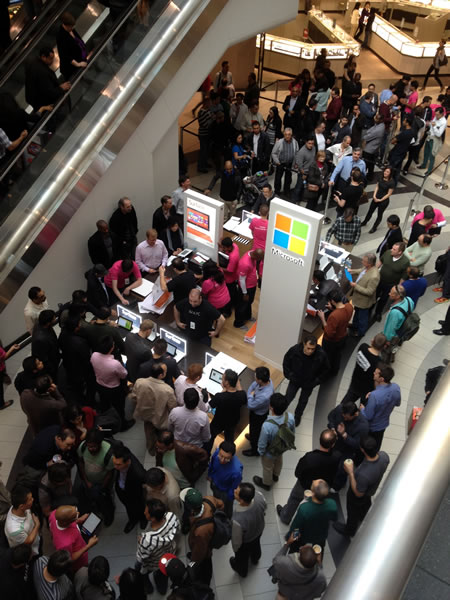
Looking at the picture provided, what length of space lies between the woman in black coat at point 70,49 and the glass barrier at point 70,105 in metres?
0.12

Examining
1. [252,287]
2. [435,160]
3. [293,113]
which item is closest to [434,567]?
[252,287]

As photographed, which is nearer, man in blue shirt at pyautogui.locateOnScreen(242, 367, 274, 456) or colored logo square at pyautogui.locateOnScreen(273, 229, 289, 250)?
man in blue shirt at pyautogui.locateOnScreen(242, 367, 274, 456)

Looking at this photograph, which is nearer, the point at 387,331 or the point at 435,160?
the point at 387,331

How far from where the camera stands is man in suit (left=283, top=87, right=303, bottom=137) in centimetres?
1236

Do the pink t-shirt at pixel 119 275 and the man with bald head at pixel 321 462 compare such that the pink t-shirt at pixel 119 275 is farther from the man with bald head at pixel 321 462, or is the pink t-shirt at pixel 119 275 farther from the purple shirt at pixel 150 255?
the man with bald head at pixel 321 462

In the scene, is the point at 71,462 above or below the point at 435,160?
below

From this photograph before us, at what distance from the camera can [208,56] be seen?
8.96 m

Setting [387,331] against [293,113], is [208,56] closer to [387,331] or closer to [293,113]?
[293,113]

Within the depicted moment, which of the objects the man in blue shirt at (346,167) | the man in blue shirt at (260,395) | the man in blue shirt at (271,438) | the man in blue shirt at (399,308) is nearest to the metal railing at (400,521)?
the man in blue shirt at (271,438)

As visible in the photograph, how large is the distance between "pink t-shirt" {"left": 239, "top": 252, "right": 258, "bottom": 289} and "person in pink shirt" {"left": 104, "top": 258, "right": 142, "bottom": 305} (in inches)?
60.7

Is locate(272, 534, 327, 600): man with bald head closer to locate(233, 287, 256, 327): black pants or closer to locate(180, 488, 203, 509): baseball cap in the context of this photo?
locate(180, 488, 203, 509): baseball cap

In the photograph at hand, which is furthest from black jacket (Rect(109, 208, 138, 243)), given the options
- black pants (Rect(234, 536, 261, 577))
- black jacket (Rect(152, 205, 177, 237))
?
black pants (Rect(234, 536, 261, 577))

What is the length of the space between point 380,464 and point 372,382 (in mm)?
1571

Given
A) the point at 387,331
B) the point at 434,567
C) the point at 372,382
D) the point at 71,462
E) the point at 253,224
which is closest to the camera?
the point at 434,567
